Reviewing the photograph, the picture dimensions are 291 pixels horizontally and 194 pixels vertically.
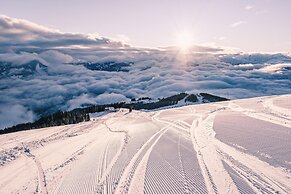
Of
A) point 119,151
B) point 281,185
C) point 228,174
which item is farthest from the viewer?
point 119,151

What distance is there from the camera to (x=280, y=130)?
851 inches

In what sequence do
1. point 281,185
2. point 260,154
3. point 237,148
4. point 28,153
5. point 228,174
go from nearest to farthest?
1. point 281,185
2. point 228,174
3. point 260,154
4. point 237,148
5. point 28,153

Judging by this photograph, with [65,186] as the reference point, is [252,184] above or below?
above

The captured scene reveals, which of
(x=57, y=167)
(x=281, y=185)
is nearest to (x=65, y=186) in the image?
(x=57, y=167)

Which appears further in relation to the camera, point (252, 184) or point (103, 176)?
point (103, 176)

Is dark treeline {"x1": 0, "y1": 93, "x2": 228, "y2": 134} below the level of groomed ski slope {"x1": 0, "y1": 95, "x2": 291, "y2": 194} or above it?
below

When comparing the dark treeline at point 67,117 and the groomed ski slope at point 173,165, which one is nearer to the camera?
the groomed ski slope at point 173,165

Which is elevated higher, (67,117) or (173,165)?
(173,165)

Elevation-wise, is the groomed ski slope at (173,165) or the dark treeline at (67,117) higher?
the groomed ski slope at (173,165)

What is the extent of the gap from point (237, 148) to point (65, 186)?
32.8 feet

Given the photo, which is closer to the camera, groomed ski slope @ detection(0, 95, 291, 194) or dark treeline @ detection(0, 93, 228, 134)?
groomed ski slope @ detection(0, 95, 291, 194)

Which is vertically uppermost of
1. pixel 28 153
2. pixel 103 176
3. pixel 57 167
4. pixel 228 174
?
pixel 228 174

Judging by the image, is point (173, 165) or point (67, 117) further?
point (67, 117)

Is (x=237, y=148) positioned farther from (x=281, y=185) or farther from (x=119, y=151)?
(x=119, y=151)
